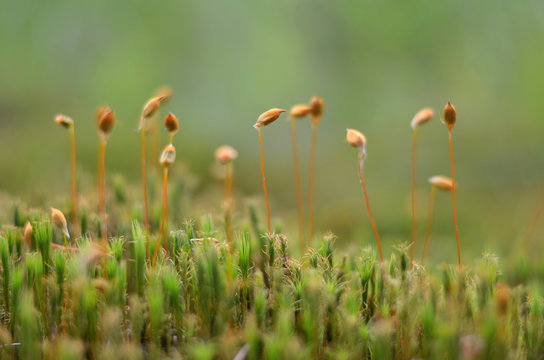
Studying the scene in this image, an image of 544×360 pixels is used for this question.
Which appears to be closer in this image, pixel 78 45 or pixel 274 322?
pixel 274 322

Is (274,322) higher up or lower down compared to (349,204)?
lower down

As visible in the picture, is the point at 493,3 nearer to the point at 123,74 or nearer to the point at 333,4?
the point at 333,4

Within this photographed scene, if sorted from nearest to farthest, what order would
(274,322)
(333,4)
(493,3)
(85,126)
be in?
(274,322), (85,126), (493,3), (333,4)

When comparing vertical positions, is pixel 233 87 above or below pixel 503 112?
above

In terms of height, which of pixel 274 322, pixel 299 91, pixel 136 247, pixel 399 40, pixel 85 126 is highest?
pixel 399 40

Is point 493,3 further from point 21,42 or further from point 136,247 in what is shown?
point 21,42

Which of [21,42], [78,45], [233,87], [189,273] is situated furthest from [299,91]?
[189,273]

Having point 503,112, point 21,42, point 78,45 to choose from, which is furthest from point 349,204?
point 21,42

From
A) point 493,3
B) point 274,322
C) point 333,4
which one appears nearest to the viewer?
point 274,322

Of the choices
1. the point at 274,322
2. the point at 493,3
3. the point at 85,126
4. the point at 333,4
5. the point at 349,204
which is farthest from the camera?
the point at 333,4
